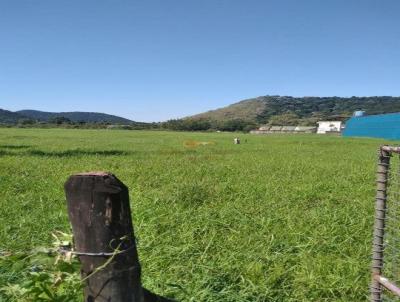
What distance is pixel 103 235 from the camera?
1.96m

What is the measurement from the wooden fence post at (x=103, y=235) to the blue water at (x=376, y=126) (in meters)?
51.8

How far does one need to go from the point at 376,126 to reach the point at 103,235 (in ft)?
196

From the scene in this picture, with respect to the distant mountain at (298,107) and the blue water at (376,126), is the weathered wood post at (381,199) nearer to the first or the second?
the blue water at (376,126)

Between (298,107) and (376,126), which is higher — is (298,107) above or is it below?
above

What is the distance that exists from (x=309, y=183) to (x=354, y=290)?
A: 6.52 metres

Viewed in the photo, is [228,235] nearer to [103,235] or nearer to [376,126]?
[103,235]

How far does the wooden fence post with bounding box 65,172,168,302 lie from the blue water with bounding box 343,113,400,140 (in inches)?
2038

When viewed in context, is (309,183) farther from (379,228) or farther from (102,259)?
(102,259)

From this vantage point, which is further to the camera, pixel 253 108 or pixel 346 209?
pixel 253 108

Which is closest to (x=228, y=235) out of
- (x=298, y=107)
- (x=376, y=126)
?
(x=376, y=126)

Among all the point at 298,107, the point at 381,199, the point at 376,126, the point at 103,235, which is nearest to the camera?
the point at 103,235

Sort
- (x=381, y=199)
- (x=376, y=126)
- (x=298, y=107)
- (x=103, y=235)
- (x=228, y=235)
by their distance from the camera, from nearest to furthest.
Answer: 1. (x=103, y=235)
2. (x=381, y=199)
3. (x=228, y=235)
4. (x=376, y=126)
5. (x=298, y=107)

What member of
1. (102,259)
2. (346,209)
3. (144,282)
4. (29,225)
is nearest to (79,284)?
(102,259)

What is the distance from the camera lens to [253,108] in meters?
187
